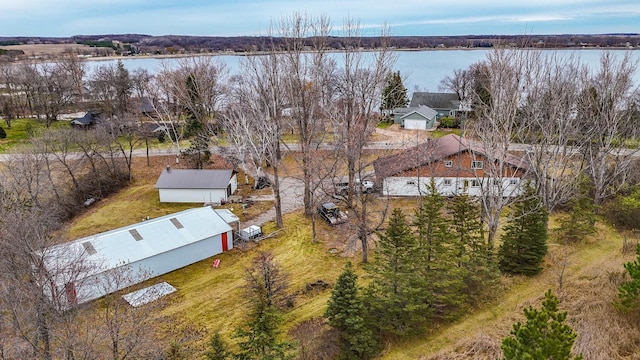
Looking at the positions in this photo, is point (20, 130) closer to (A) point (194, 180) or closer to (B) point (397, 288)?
(A) point (194, 180)

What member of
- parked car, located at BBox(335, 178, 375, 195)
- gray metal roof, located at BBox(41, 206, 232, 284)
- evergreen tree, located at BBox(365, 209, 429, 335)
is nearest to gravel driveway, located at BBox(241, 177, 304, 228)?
parked car, located at BBox(335, 178, 375, 195)

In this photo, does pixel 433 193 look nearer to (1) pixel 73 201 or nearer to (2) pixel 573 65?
(2) pixel 573 65

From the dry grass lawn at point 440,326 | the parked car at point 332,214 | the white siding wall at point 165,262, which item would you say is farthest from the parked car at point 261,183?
the white siding wall at point 165,262

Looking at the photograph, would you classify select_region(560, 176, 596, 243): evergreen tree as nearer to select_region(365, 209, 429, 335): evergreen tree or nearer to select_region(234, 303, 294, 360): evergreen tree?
select_region(365, 209, 429, 335): evergreen tree

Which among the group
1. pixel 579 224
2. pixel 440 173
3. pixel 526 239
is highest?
pixel 526 239

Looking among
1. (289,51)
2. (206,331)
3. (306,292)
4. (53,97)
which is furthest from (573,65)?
(53,97)

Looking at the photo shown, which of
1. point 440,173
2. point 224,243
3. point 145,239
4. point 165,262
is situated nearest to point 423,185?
point 440,173

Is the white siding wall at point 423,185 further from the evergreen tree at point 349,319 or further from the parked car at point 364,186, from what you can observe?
the evergreen tree at point 349,319
